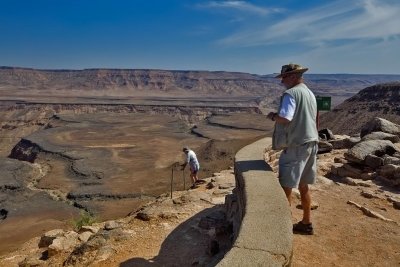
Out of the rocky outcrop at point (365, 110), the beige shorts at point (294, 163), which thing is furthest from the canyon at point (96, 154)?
the beige shorts at point (294, 163)

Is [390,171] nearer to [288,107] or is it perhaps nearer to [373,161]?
[373,161]

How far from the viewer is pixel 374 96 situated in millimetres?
48594

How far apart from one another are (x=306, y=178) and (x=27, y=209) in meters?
25.4

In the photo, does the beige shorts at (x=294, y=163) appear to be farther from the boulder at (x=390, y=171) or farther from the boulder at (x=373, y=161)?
the boulder at (x=373, y=161)

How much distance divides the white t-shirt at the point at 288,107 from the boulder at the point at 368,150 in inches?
183

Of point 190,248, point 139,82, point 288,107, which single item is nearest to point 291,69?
point 288,107

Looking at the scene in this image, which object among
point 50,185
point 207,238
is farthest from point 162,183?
point 207,238

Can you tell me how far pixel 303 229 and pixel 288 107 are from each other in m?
1.47

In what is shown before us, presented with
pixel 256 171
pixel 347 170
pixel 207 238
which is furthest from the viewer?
pixel 347 170

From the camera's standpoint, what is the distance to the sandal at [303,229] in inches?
197

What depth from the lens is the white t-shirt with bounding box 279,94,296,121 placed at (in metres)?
4.67

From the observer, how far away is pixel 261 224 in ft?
12.6

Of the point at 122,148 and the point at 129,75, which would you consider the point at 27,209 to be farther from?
the point at 129,75

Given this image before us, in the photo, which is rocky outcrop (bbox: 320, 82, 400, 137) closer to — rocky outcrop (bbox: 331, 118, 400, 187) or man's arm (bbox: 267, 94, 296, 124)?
rocky outcrop (bbox: 331, 118, 400, 187)
